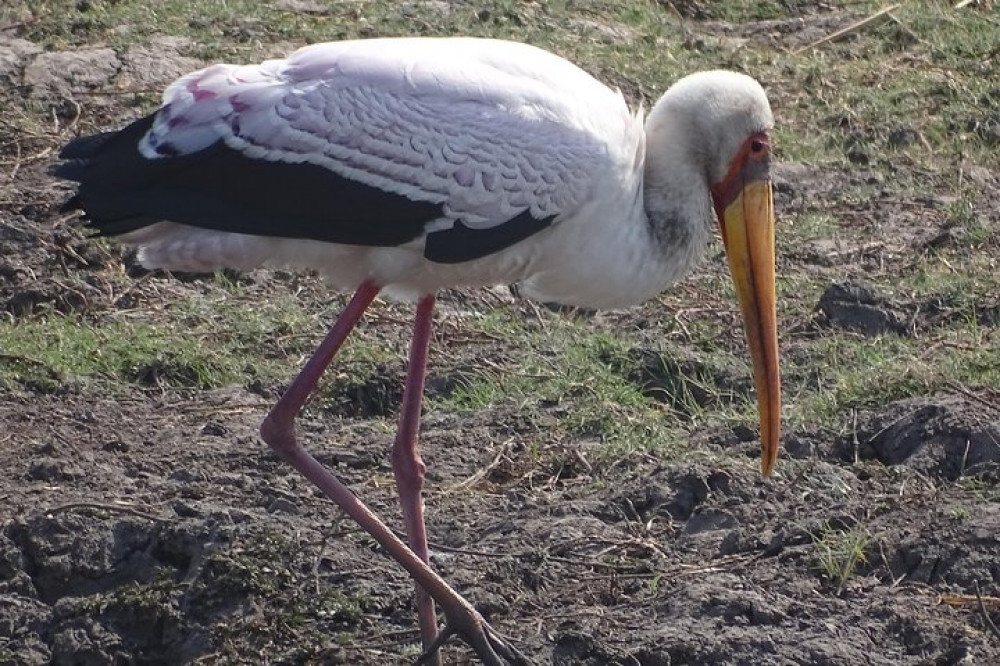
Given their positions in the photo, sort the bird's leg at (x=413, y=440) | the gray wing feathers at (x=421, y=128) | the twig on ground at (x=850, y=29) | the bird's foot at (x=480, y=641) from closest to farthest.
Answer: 1. the bird's foot at (x=480, y=641)
2. the gray wing feathers at (x=421, y=128)
3. the bird's leg at (x=413, y=440)
4. the twig on ground at (x=850, y=29)

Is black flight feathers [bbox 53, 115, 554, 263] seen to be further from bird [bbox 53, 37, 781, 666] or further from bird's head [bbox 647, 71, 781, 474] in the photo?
bird's head [bbox 647, 71, 781, 474]

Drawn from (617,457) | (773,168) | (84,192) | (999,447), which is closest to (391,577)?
(617,457)

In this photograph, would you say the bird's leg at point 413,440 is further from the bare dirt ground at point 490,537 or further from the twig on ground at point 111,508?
the twig on ground at point 111,508

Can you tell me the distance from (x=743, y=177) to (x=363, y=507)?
1.32m

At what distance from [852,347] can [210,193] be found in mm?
2428

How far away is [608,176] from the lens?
4.95 m

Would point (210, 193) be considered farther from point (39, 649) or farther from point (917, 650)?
point (917, 650)

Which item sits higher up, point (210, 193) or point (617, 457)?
point (210, 193)

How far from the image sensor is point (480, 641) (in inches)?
187

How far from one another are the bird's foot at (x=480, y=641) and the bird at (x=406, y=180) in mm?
14

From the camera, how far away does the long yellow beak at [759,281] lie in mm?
5266

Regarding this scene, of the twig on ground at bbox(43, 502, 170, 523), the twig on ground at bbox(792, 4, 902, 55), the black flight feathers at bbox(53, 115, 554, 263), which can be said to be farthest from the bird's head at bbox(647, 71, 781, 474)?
the twig on ground at bbox(792, 4, 902, 55)

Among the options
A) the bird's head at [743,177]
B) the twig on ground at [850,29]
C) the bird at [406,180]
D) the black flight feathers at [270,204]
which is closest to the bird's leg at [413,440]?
the bird at [406,180]

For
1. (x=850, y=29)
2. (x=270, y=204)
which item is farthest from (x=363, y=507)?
(x=850, y=29)
